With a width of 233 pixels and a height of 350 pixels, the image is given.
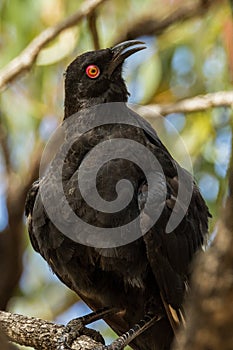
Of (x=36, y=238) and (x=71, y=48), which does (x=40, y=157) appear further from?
(x=36, y=238)

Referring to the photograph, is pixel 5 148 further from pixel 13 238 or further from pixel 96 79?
Answer: pixel 96 79

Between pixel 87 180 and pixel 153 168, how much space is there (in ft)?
1.47

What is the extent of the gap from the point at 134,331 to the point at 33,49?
301cm

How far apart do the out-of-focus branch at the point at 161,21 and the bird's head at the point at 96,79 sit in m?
1.47

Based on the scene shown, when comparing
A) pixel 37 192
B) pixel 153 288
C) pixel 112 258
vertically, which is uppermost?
pixel 37 192

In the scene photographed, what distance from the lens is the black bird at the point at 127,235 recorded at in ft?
16.3

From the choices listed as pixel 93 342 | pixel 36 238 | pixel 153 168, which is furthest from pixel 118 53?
pixel 93 342

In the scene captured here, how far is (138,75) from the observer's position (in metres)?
8.05

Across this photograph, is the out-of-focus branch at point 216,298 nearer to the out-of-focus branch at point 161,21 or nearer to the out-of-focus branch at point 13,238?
the out-of-focus branch at point 13,238

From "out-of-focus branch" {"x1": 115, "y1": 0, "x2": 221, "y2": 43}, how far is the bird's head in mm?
1466

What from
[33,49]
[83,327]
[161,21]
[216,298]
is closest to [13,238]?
[33,49]

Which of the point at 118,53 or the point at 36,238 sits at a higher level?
the point at 118,53

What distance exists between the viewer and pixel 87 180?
509cm

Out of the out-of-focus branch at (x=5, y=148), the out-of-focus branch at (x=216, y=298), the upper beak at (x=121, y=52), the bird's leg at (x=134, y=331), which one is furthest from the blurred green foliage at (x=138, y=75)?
the out-of-focus branch at (x=216, y=298)
